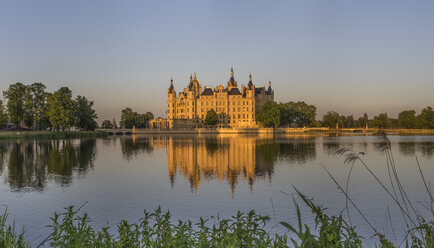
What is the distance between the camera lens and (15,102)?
84.9 m

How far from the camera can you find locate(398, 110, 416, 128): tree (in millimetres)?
141475

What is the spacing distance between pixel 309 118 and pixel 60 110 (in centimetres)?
11084

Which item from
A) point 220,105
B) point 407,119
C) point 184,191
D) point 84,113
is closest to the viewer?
point 184,191

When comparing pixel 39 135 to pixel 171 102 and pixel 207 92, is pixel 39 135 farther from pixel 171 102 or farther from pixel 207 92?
pixel 171 102

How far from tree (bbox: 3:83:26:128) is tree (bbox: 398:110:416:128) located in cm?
13683

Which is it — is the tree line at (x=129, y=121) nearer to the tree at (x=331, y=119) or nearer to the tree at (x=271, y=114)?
the tree at (x=271, y=114)

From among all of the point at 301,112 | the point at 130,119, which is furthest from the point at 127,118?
the point at 301,112

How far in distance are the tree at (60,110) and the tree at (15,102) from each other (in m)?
6.91

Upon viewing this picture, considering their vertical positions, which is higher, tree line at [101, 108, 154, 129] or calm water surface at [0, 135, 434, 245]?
tree line at [101, 108, 154, 129]

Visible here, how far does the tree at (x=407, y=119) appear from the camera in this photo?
14148 cm

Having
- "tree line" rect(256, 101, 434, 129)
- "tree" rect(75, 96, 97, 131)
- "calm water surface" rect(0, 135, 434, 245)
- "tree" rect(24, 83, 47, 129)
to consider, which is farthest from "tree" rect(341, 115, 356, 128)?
"calm water surface" rect(0, 135, 434, 245)

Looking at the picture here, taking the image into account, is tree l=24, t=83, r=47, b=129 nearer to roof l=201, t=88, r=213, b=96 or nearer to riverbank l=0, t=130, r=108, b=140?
riverbank l=0, t=130, r=108, b=140

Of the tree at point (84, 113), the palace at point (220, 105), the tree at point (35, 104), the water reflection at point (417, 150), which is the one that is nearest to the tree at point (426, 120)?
the palace at point (220, 105)

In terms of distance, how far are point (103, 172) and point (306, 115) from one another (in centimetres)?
14124
